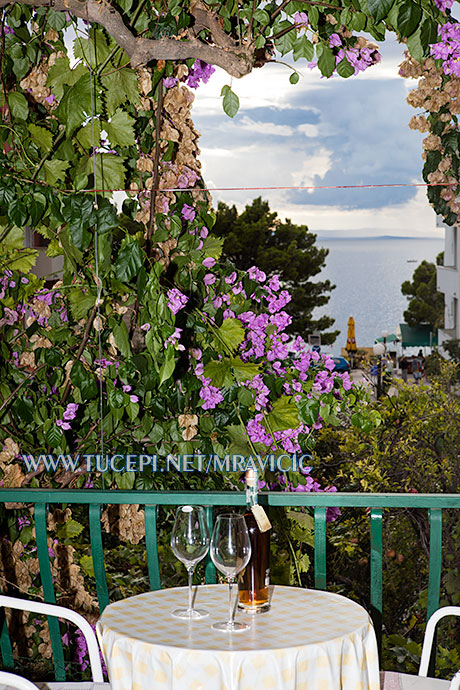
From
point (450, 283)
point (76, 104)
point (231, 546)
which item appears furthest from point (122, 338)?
point (231, 546)

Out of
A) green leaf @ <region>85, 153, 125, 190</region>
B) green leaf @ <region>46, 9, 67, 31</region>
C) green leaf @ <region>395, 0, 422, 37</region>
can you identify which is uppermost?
green leaf @ <region>46, 9, 67, 31</region>

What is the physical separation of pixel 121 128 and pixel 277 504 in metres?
1.49

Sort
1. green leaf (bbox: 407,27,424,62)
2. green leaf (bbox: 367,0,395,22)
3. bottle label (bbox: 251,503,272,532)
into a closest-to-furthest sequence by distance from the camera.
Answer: bottle label (bbox: 251,503,272,532) < green leaf (bbox: 367,0,395,22) < green leaf (bbox: 407,27,424,62)

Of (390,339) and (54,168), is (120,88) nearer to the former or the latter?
(54,168)

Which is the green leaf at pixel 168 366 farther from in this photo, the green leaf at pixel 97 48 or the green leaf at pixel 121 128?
the green leaf at pixel 97 48

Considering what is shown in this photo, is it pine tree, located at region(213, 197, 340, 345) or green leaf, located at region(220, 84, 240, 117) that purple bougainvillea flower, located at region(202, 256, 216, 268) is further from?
green leaf, located at region(220, 84, 240, 117)

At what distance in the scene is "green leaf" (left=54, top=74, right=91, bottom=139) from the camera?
9.89ft

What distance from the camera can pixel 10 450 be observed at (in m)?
3.22

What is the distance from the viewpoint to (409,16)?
2.61m

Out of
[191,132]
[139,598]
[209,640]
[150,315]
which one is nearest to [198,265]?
[150,315]

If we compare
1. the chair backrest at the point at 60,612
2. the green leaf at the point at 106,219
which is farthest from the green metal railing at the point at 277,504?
the green leaf at the point at 106,219

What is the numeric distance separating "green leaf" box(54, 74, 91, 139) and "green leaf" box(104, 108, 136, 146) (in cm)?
9

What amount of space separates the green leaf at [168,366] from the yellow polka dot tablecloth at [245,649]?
1280 millimetres

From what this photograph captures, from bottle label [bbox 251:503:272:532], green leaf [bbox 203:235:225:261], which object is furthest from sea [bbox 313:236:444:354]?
bottle label [bbox 251:503:272:532]
